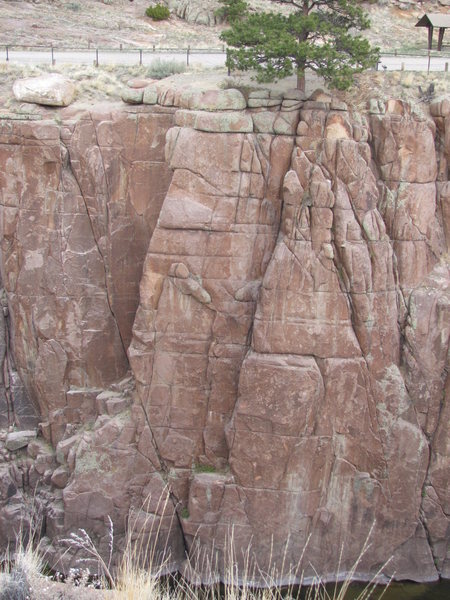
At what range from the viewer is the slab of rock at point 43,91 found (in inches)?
723

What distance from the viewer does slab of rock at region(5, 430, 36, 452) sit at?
64.6ft

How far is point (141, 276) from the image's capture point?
18844 mm

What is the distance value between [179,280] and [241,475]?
481 centimetres

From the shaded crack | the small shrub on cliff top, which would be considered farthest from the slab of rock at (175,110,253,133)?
the small shrub on cliff top

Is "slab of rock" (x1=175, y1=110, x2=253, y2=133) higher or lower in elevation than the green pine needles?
lower

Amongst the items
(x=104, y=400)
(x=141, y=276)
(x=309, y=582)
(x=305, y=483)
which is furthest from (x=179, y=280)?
(x=309, y=582)

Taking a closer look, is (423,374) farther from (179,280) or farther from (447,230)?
(179,280)

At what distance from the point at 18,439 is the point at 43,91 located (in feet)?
29.2

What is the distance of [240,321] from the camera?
1753 centimetres

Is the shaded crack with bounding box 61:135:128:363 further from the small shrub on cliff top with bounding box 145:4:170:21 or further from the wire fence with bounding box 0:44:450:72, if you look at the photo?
the small shrub on cliff top with bounding box 145:4:170:21

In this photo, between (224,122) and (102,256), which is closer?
(224,122)

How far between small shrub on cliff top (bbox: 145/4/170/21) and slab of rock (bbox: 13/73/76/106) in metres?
17.0

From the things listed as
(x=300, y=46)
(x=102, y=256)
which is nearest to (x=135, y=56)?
(x=102, y=256)

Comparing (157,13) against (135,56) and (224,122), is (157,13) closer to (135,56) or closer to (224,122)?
(135,56)
